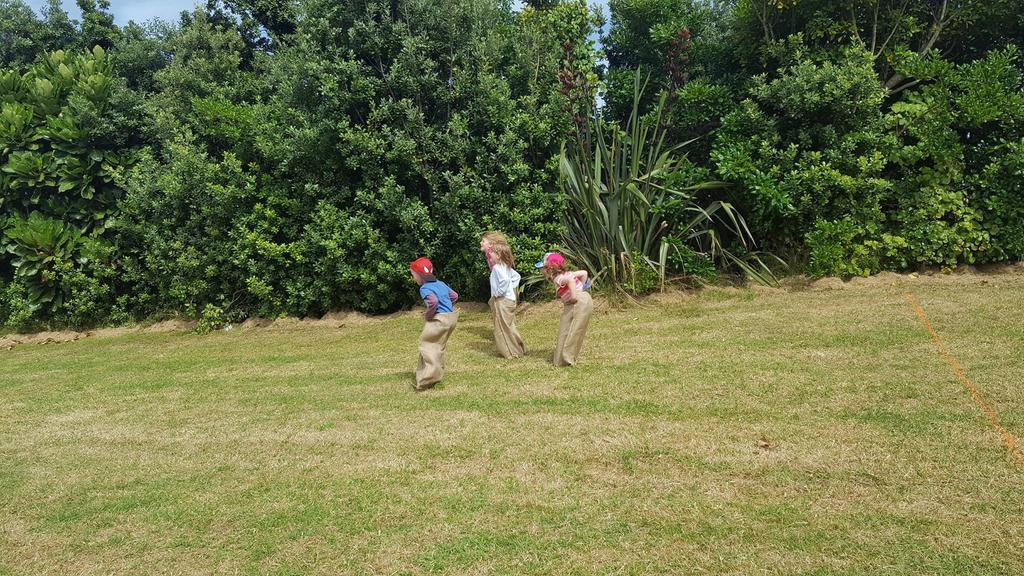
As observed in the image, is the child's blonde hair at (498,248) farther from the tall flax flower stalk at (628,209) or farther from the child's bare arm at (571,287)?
the tall flax flower stalk at (628,209)

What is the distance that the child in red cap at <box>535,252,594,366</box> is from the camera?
7.04 metres

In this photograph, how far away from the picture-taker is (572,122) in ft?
35.2

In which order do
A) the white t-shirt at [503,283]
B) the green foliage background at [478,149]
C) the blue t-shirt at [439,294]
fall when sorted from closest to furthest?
1. the blue t-shirt at [439,294]
2. the white t-shirt at [503,283]
3. the green foliage background at [478,149]

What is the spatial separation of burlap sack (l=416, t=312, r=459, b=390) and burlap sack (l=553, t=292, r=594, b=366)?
1.13 metres

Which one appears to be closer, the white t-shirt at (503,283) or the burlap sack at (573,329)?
the burlap sack at (573,329)

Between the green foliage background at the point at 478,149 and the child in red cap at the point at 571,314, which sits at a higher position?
the green foliage background at the point at 478,149

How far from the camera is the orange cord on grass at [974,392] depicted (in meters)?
4.33

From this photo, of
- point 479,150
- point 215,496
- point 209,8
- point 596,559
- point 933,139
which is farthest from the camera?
point 209,8

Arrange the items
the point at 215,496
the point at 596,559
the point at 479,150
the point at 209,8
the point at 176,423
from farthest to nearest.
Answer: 1. the point at 209,8
2. the point at 479,150
3. the point at 176,423
4. the point at 215,496
5. the point at 596,559

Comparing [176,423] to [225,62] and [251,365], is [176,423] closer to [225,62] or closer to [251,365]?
[251,365]

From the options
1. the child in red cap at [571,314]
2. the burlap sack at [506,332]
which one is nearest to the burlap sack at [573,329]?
the child in red cap at [571,314]

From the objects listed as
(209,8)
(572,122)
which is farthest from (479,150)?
(209,8)

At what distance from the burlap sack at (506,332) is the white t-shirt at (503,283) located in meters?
0.11

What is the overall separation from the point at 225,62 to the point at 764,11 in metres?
9.92
